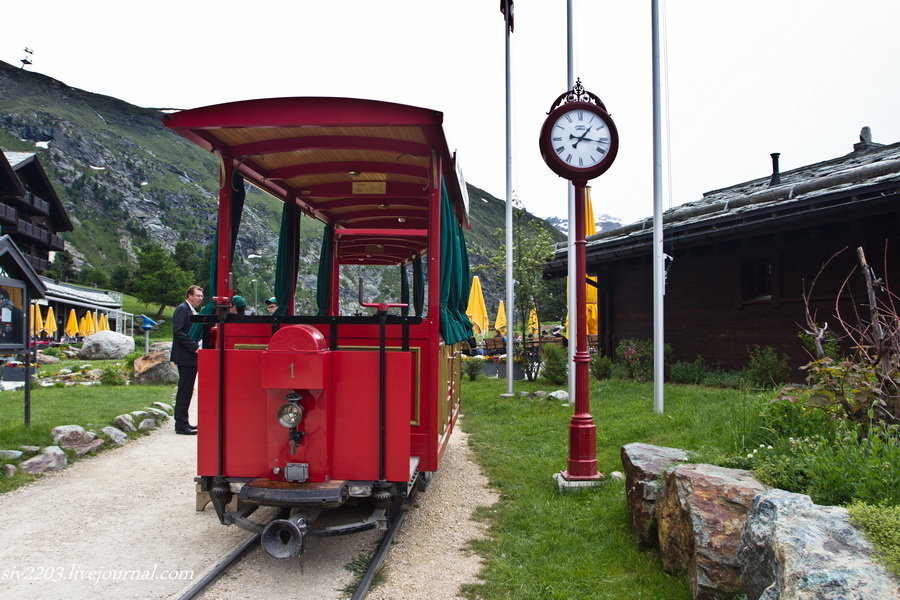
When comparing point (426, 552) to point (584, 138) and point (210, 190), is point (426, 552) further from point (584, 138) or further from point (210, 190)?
point (210, 190)

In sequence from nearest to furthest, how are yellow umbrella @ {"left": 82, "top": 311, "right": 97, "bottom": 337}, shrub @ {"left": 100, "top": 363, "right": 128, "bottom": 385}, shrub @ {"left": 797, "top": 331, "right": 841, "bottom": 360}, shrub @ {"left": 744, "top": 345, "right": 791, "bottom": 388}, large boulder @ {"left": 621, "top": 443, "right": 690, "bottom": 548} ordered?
large boulder @ {"left": 621, "top": 443, "right": 690, "bottom": 548}, shrub @ {"left": 797, "top": 331, "right": 841, "bottom": 360}, shrub @ {"left": 744, "top": 345, "right": 791, "bottom": 388}, shrub @ {"left": 100, "top": 363, "right": 128, "bottom": 385}, yellow umbrella @ {"left": 82, "top": 311, "right": 97, "bottom": 337}

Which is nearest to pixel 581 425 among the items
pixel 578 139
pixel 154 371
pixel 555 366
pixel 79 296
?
pixel 578 139

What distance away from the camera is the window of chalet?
1135 cm

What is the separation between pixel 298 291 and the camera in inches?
276

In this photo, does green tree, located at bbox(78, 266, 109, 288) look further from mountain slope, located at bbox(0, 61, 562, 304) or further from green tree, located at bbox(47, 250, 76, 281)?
mountain slope, located at bbox(0, 61, 562, 304)

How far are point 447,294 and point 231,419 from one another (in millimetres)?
1985

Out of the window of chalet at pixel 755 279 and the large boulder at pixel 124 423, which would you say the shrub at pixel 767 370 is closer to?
the window of chalet at pixel 755 279

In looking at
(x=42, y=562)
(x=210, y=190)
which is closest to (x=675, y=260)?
(x=42, y=562)

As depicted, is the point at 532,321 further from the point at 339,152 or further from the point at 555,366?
the point at 339,152

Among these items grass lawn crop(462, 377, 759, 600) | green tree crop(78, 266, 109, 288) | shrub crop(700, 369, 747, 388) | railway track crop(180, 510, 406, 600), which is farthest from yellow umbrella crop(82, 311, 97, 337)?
green tree crop(78, 266, 109, 288)

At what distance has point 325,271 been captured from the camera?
Answer: 7.96 meters

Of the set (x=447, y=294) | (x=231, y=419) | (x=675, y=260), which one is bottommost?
(x=231, y=419)

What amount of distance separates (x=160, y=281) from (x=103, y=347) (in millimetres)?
32493

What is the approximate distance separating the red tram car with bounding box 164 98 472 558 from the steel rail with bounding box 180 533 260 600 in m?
0.26
